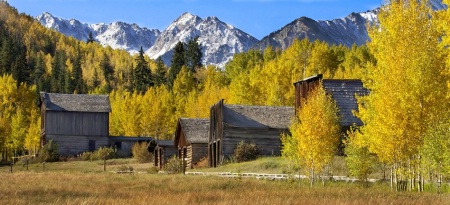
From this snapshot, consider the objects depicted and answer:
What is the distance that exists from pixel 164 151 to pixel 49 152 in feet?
55.4

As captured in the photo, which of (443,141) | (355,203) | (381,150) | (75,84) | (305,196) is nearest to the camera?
(355,203)

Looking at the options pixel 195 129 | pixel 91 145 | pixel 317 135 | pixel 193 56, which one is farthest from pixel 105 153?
pixel 193 56

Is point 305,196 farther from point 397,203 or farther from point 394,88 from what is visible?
point 394,88

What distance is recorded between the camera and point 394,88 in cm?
2238

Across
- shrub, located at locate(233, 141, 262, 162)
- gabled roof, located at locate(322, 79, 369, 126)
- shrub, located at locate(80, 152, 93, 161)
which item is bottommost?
shrub, located at locate(80, 152, 93, 161)

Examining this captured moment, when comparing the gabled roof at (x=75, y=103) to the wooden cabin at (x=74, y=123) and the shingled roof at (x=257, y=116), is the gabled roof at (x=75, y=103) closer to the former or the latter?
the wooden cabin at (x=74, y=123)

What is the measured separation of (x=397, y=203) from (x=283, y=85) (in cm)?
5973

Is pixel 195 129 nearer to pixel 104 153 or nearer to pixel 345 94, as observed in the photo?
pixel 104 153

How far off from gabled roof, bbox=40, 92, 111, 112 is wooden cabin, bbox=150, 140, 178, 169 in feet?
56.2

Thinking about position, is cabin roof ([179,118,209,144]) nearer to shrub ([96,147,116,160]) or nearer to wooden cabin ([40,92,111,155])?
shrub ([96,147,116,160])

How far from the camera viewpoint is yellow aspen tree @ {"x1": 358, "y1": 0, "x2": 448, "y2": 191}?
2231 cm

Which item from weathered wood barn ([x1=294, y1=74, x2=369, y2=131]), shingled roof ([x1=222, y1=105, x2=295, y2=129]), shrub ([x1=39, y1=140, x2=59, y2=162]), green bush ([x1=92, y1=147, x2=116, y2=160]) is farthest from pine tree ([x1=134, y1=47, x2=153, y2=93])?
weathered wood barn ([x1=294, y1=74, x2=369, y2=131])

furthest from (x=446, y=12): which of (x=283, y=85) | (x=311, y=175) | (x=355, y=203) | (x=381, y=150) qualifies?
(x=283, y=85)

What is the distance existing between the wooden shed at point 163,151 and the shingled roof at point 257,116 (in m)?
11.5
